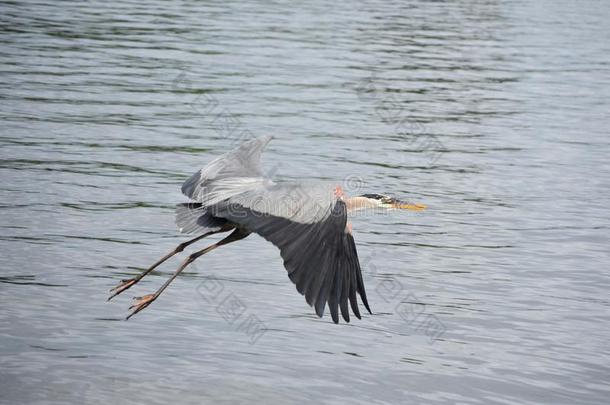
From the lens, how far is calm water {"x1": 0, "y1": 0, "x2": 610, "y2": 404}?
778cm

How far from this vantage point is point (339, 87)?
20328 mm

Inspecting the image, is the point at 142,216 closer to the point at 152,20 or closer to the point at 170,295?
the point at 170,295

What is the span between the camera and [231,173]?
8.94 meters

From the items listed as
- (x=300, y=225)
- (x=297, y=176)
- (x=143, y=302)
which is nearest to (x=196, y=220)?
(x=143, y=302)

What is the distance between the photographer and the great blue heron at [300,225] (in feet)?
24.1

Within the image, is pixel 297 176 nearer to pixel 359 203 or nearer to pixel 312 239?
pixel 359 203

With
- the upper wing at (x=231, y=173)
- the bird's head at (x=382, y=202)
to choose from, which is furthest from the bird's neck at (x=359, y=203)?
the upper wing at (x=231, y=173)

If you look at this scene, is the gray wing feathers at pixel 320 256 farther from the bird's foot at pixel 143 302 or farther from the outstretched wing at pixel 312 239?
the bird's foot at pixel 143 302

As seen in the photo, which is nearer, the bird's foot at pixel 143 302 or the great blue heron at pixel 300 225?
the great blue heron at pixel 300 225

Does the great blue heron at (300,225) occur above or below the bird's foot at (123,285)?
above

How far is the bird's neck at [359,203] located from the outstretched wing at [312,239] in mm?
1254

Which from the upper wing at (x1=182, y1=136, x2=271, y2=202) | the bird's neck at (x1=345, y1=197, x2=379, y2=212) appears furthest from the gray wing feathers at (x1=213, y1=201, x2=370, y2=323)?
the bird's neck at (x1=345, y1=197, x2=379, y2=212)

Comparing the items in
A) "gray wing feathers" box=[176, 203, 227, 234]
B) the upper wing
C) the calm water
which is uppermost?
the upper wing

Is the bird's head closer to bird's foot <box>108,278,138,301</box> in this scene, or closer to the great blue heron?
the great blue heron
